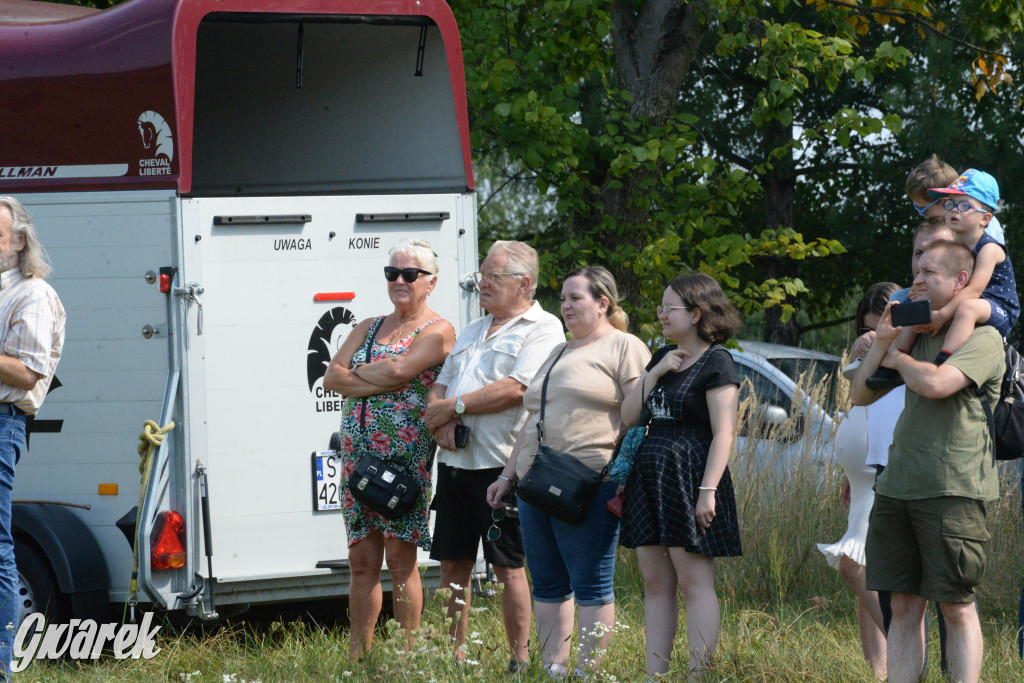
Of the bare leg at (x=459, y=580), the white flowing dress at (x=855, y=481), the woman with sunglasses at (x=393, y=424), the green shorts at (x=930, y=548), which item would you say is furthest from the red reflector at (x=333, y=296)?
the green shorts at (x=930, y=548)

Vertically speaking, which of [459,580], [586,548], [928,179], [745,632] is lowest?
[745,632]

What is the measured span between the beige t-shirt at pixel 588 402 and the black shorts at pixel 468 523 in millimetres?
382

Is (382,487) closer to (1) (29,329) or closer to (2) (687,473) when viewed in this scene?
(2) (687,473)

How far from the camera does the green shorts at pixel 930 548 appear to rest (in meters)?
3.56

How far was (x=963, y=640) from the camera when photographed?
364 centimetres

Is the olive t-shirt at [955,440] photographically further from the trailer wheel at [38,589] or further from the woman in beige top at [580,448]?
the trailer wheel at [38,589]

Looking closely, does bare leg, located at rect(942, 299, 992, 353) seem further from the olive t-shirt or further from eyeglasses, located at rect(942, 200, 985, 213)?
eyeglasses, located at rect(942, 200, 985, 213)

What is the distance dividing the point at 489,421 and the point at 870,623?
1.74 m

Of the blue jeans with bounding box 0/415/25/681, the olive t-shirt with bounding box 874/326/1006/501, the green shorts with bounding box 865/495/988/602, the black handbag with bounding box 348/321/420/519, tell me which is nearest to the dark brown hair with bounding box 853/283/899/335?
the olive t-shirt with bounding box 874/326/1006/501

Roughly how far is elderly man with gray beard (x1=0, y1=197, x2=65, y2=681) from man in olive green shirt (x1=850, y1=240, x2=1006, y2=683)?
3136 millimetres

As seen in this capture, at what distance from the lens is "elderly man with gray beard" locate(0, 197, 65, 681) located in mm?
4477

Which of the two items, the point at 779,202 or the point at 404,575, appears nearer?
the point at 404,575

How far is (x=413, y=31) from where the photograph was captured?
241 inches

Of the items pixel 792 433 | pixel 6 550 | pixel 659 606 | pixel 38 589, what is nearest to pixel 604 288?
pixel 659 606
